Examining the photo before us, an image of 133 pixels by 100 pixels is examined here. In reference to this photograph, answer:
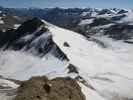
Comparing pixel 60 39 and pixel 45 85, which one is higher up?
pixel 45 85

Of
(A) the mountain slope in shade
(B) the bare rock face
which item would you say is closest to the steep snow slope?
(A) the mountain slope in shade

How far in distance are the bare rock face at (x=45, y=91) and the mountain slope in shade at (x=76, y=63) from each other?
225 feet

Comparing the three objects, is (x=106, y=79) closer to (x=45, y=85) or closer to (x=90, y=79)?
(x=90, y=79)

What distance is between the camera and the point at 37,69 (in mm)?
155875

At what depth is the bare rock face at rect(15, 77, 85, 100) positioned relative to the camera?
3665 centimetres

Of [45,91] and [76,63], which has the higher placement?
[45,91]

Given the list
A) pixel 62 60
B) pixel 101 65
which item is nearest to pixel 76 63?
pixel 62 60

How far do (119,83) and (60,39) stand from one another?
180ft

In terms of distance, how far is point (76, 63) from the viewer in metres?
150

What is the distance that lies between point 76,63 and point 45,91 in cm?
11132

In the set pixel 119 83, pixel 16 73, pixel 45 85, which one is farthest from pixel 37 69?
pixel 45 85

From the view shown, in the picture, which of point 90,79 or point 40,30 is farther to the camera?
point 40,30

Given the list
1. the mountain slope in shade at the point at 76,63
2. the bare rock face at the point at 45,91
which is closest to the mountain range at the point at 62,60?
the mountain slope in shade at the point at 76,63

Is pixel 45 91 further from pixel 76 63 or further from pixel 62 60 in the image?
pixel 62 60
